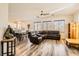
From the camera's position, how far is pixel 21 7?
3.07 metres

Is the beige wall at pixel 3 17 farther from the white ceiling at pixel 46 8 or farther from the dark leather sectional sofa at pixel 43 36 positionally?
the dark leather sectional sofa at pixel 43 36

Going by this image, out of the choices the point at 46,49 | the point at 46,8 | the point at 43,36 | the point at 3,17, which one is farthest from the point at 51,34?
the point at 3,17

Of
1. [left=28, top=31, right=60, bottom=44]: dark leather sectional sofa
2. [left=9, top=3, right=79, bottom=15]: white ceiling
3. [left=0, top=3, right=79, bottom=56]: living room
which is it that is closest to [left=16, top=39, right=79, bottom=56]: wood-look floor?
[left=0, top=3, right=79, bottom=56]: living room

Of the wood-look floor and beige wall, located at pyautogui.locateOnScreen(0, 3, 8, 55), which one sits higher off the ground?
beige wall, located at pyautogui.locateOnScreen(0, 3, 8, 55)

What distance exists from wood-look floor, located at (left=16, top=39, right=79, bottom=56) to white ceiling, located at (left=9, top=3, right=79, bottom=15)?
0.71 meters

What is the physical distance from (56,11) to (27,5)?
0.70m

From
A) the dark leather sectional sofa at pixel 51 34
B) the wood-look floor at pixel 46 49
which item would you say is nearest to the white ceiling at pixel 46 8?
the dark leather sectional sofa at pixel 51 34

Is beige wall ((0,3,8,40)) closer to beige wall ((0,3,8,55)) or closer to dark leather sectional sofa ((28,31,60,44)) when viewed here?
beige wall ((0,3,8,55))

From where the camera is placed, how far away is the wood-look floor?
3.06 m

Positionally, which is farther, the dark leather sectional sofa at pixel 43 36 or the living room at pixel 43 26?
the dark leather sectional sofa at pixel 43 36

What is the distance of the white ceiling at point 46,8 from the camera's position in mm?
3053

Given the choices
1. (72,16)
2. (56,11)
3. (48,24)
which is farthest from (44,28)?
(72,16)

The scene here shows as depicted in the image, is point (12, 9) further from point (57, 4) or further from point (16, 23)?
point (57, 4)

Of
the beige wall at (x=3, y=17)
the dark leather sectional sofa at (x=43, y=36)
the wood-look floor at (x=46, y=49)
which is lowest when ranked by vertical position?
the wood-look floor at (x=46, y=49)
